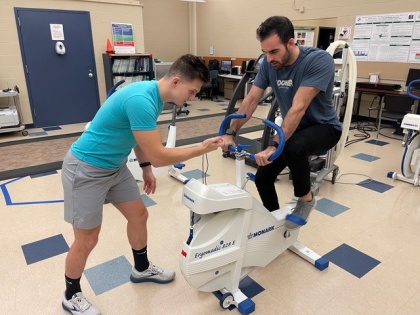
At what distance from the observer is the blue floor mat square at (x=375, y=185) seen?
3270 mm

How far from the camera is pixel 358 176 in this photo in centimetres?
361

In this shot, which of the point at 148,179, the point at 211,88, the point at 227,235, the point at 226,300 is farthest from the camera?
the point at 211,88

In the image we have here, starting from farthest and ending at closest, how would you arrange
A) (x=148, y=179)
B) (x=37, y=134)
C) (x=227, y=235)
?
1. (x=37, y=134)
2. (x=148, y=179)
3. (x=227, y=235)

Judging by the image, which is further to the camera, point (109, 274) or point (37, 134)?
point (37, 134)

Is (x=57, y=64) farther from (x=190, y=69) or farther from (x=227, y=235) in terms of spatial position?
(x=227, y=235)

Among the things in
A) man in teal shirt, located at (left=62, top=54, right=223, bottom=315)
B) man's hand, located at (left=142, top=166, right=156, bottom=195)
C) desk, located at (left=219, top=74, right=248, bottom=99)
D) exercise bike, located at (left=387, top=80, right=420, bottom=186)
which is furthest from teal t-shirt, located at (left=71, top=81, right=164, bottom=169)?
desk, located at (left=219, top=74, right=248, bottom=99)

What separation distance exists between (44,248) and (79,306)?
83 centimetres

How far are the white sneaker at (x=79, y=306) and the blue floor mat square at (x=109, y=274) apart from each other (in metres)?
0.20

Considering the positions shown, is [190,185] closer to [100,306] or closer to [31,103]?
[100,306]

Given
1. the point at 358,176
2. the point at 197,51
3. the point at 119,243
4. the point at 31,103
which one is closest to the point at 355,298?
the point at 119,243

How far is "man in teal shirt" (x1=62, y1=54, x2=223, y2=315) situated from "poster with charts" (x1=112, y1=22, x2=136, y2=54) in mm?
5267

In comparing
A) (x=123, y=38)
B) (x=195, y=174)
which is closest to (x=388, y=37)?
(x=195, y=174)

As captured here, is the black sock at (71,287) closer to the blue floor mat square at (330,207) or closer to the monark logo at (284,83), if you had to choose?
the monark logo at (284,83)

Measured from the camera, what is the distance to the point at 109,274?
6.56ft
